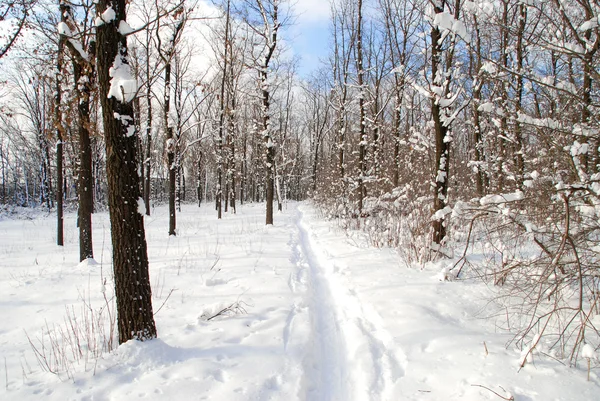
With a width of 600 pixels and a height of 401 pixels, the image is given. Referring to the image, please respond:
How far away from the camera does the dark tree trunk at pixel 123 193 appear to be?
3029 millimetres

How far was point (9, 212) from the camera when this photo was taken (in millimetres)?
21422

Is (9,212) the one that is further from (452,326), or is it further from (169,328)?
Answer: (452,326)

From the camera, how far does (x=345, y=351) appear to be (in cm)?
354

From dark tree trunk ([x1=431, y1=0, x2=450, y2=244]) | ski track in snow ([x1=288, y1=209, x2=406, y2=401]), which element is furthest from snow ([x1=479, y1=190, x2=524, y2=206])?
dark tree trunk ([x1=431, y1=0, x2=450, y2=244])

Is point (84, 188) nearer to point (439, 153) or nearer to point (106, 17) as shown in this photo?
point (106, 17)

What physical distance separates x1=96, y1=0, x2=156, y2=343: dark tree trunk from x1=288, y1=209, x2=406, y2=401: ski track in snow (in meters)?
1.96

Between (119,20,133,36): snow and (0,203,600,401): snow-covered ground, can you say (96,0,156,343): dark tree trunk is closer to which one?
(119,20,133,36): snow

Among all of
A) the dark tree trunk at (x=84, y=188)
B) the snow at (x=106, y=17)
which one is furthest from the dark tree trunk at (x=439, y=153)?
the dark tree trunk at (x=84, y=188)

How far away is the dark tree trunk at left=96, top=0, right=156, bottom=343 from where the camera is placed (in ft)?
9.94

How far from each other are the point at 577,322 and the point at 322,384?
11.2ft

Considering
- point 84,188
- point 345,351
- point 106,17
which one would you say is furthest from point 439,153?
point 84,188

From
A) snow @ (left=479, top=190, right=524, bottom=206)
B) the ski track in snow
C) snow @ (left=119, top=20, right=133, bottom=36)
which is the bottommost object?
the ski track in snow

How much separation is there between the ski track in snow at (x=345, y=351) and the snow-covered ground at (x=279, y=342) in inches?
0.6

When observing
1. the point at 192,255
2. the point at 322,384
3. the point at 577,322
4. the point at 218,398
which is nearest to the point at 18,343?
the point at 218,398
